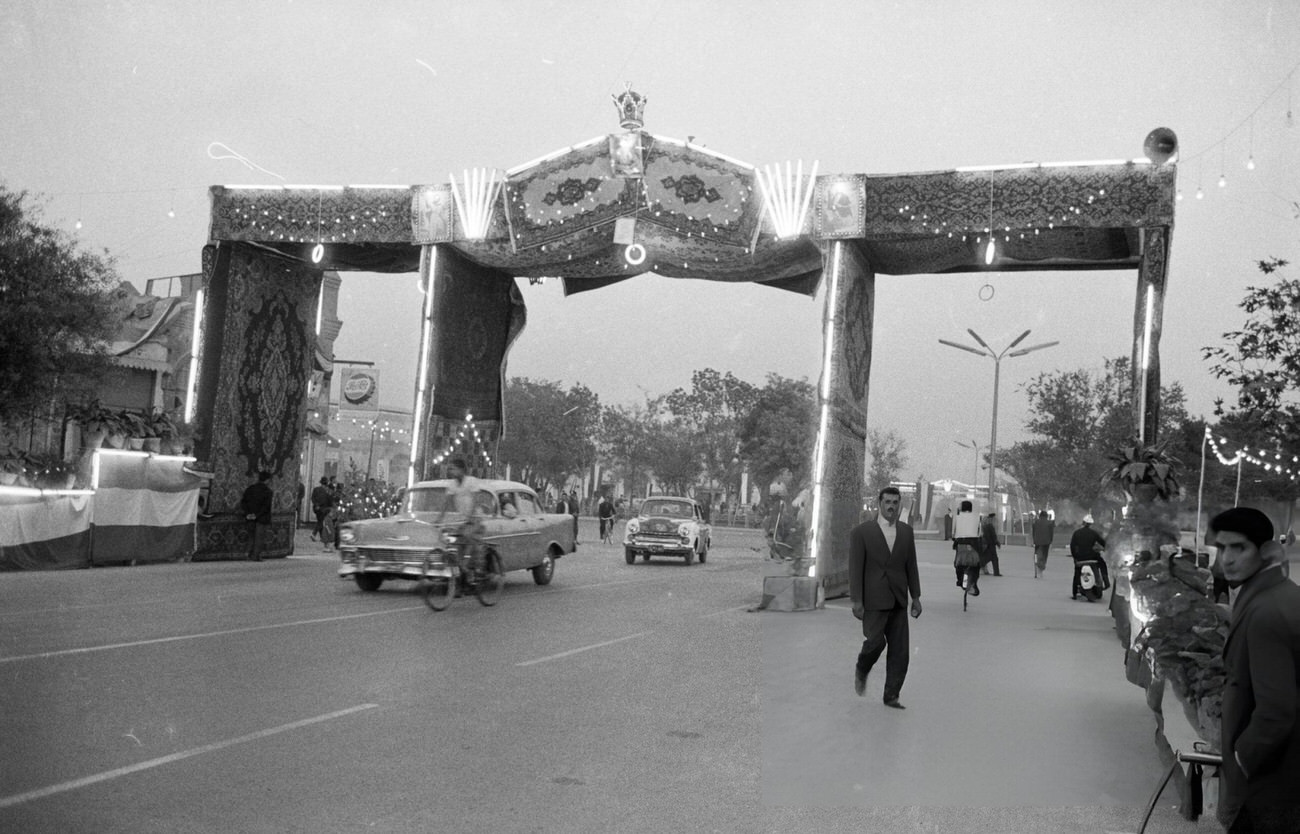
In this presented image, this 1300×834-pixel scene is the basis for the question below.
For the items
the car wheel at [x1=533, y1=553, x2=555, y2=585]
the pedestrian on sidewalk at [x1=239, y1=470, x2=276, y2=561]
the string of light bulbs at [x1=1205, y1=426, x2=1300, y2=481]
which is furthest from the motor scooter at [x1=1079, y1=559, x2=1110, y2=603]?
the pedestrian on sidewalk at [x1=239, y1=470, x2=276, y2=561]

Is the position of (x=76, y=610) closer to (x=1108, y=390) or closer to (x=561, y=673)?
(x=561, y=673)

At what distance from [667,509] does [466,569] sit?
1426 centimetres

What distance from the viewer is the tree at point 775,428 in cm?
7006

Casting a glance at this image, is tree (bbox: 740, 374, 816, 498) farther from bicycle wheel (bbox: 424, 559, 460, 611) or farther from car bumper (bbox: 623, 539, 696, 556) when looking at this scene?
bicycle wheel (bbox: 424, 559, 460, 611)

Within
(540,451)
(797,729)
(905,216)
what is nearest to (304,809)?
(797,729)

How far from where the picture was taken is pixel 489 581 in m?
15.8

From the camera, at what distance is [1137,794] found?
651 cm

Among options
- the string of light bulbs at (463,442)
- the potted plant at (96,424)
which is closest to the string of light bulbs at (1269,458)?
the string of light bulbs at (463,442)

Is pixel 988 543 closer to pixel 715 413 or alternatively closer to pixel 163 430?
pixel 163 430

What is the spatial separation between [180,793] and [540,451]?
2598 inches

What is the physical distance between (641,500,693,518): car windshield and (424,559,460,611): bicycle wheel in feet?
44.6

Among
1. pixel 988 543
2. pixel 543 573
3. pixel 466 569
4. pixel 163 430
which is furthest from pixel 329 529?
pixel 988 543

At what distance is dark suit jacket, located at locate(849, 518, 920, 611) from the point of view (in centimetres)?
920

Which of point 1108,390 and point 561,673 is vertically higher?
point 1108,390
